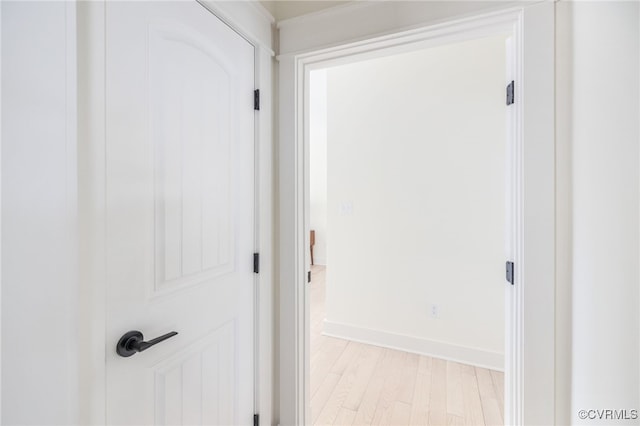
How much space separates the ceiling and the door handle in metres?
1.48

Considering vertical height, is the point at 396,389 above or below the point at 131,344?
below

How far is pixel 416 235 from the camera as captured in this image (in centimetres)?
259

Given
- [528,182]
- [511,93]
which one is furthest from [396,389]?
[511,93]

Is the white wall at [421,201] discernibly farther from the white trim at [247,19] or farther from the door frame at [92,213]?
the door frame at [92,213]

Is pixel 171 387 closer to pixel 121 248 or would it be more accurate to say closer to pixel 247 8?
pixel 121 248

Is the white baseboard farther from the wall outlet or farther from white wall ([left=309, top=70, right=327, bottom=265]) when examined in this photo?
white wall ([left=309, top=70, right=327, bottom=265])

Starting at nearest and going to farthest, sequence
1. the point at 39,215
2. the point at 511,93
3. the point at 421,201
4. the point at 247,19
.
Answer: the point at 39,215
the point at 511,93
the point at 247,19
the point at 421,201

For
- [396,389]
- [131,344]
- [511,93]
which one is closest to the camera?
[131,344]

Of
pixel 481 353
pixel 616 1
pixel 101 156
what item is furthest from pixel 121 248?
pixel 481 353

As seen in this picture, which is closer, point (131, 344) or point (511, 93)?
point (131, 344)

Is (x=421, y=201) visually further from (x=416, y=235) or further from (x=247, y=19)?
(x=247, y=19)

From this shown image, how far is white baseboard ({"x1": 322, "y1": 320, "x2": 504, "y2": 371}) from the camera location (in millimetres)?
2373

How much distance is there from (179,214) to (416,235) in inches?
79.6

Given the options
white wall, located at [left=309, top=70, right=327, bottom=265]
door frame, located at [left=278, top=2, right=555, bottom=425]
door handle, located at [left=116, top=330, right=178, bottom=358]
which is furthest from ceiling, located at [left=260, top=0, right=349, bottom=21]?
white wall, located at [left=309, top=70, right=327, bottom=265]
